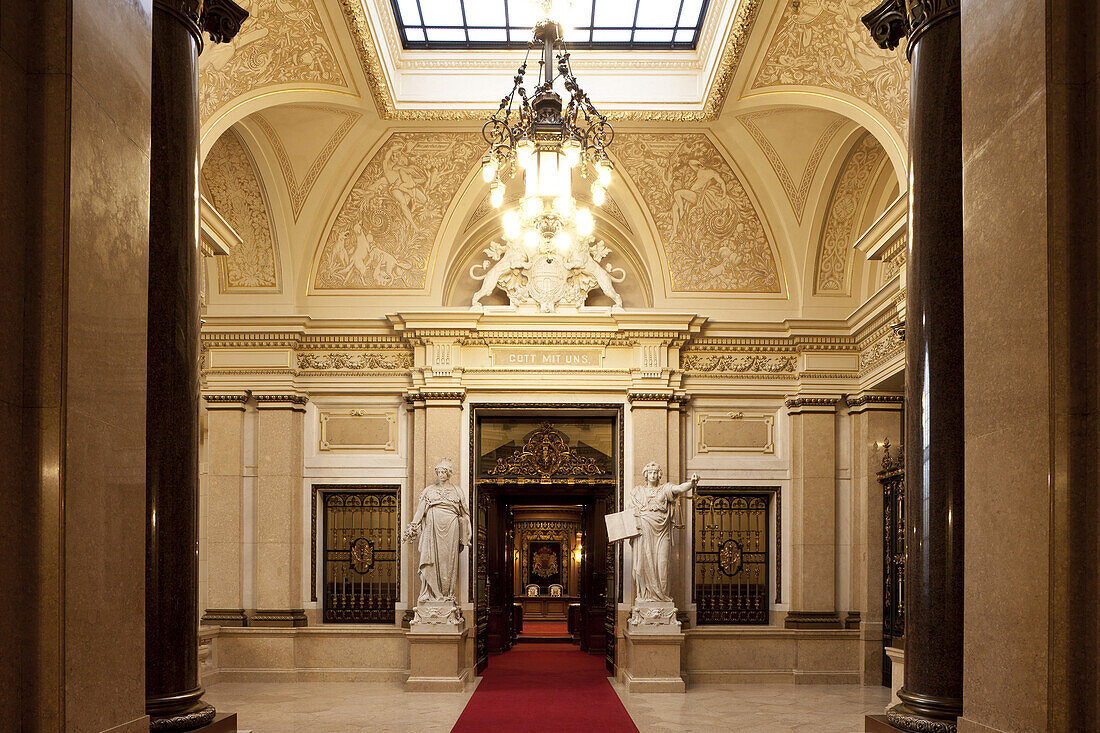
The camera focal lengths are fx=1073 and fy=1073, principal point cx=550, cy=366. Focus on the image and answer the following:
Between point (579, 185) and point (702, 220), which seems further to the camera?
point (579, 185)

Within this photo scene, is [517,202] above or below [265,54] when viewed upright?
below

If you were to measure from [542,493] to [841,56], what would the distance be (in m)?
8.53

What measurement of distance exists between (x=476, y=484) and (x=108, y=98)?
37.5 feet

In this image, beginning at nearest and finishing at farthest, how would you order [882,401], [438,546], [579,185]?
[438,546] < [882,401] < [579,185]

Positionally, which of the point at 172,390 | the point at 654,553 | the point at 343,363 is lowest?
the point at 654,553

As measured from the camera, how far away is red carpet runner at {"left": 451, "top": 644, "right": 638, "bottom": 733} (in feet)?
35.6

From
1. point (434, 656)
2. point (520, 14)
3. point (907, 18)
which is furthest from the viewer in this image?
point (434, 656)

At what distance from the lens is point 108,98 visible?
12.4 feet

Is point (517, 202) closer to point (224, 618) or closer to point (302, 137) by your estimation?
point (302, 137)

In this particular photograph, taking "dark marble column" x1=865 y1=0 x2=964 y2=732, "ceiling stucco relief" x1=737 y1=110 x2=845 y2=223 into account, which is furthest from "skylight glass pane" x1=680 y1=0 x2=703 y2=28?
"dark marble column" x1=865 y1=0 x2=964 y2=732

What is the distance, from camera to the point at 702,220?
15055mm

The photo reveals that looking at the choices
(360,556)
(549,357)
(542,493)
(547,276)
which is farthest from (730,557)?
(360,556)

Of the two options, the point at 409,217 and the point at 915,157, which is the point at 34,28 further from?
the point at 409,217

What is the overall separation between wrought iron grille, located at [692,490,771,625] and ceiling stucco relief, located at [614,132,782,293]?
119 inches
